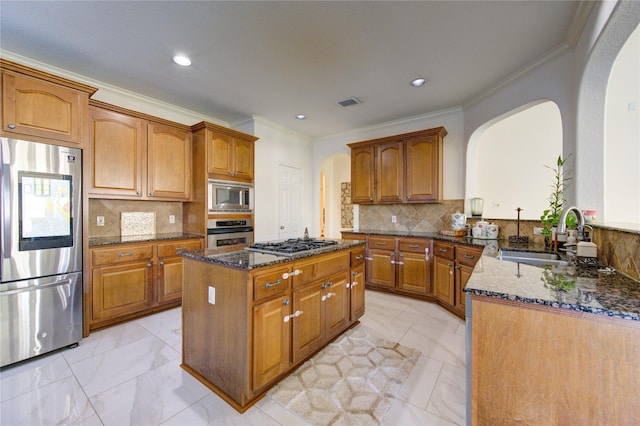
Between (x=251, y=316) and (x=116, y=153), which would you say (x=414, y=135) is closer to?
(x=251, y=316)

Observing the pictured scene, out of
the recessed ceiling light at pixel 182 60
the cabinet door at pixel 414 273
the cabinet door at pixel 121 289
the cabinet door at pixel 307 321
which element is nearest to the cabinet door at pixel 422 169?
the cabinet door at pixel 414 273

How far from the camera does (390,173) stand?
407 centimetres

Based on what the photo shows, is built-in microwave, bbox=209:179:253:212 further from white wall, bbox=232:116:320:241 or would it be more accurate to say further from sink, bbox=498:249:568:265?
sink, bbox=498:249:568:265

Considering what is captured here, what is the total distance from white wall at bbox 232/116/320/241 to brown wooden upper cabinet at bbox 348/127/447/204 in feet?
4.03

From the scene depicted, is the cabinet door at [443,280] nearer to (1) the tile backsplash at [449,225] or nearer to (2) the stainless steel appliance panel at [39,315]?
(1) the tile backsplash at [449,225]

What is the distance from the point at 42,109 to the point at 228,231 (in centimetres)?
221

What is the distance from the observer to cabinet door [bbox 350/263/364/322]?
265cm

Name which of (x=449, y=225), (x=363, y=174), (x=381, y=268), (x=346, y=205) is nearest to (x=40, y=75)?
(x=363, y=174)

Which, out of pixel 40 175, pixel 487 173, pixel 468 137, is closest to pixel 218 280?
pixel 40 175

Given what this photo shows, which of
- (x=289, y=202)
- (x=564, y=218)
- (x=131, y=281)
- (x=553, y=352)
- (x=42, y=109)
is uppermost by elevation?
(x=42, y=109)

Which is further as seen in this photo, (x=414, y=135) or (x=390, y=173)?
(x=390, y=173)

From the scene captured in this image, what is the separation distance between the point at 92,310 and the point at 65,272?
1.73 ft

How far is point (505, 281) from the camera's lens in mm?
1231

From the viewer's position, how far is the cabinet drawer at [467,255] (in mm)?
2746
